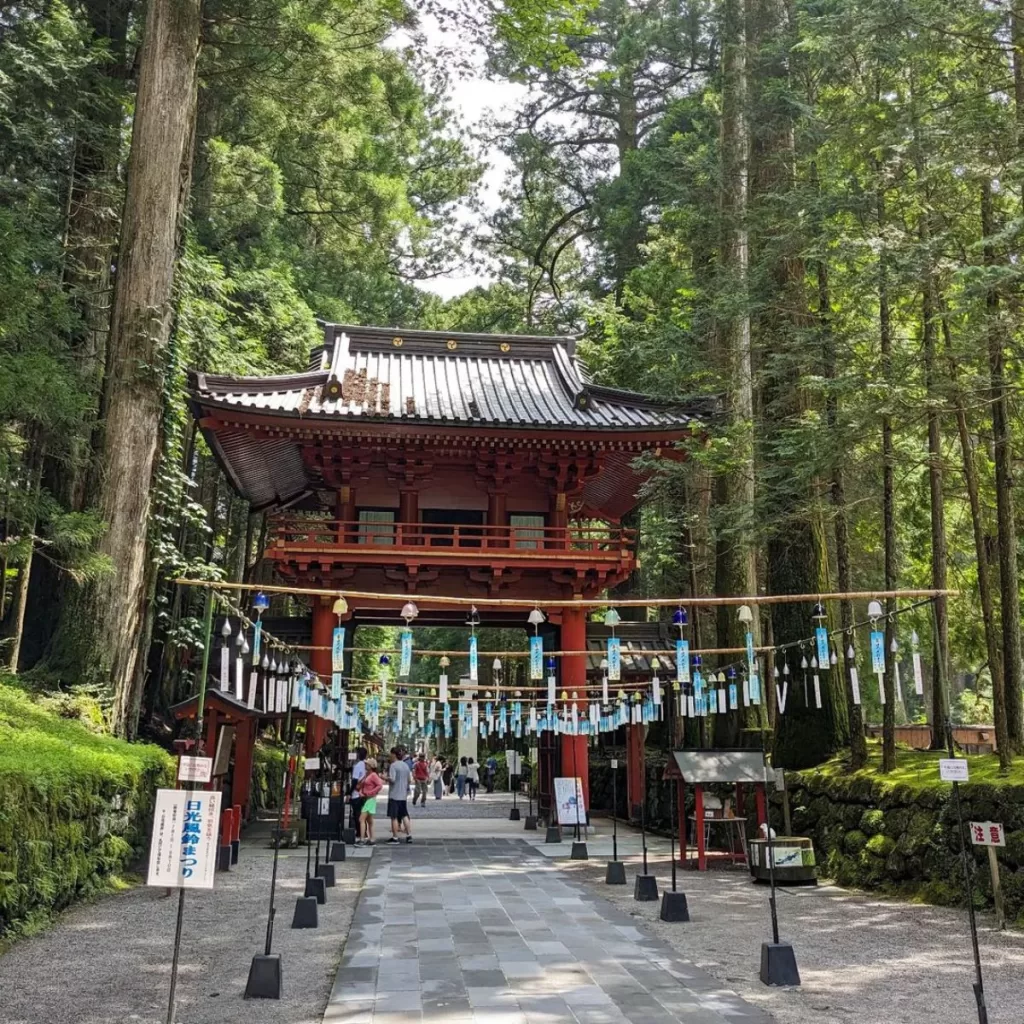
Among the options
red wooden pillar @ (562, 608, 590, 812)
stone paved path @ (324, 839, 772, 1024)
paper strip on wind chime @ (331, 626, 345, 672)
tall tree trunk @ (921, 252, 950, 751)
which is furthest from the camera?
→ red wooden pillar @ (562, 608, 590, 812)

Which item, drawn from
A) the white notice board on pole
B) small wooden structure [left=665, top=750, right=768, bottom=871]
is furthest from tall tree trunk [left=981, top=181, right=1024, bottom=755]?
the white notice board on pole

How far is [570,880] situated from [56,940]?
21.4ft

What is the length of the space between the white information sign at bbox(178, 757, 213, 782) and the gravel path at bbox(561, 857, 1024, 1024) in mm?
4039

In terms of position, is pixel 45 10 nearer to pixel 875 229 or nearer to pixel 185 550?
pixel 185 550

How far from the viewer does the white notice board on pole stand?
1611 centimetres

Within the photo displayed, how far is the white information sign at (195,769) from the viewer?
237 inches

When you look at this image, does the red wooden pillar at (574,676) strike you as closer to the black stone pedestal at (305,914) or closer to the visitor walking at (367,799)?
the visitor walking at (367,799)

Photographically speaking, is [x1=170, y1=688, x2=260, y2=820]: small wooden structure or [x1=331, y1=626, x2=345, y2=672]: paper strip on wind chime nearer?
[x1=331, y1=626, x2=345, y2=672]: paper strip on wind chime

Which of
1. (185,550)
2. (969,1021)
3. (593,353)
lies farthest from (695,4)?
(969,1021)

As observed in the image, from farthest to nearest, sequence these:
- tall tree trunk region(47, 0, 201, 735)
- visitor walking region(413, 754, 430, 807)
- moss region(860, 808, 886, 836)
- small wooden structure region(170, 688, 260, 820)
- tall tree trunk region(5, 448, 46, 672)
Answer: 1. visitor walking region(413, 754, 430, 807)
2. tall tree trunk region(5, 448, 46, 672)
3. small wooden structure region(170, 688, 260, 820)
4. tall tree trunk region(47, 0, 201, 735)
5. moss region(860, 808, 886, 836)

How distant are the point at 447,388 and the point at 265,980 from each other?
15.2 metres

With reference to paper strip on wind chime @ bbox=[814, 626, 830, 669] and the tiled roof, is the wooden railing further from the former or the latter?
paper strip on wind chime @ bbox=[814, 626, 830, 669]

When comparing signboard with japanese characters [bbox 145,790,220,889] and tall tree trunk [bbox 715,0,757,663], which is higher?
tall tree trunk [bbox 715,0,757,663]

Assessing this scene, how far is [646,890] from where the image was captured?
33.9ft
